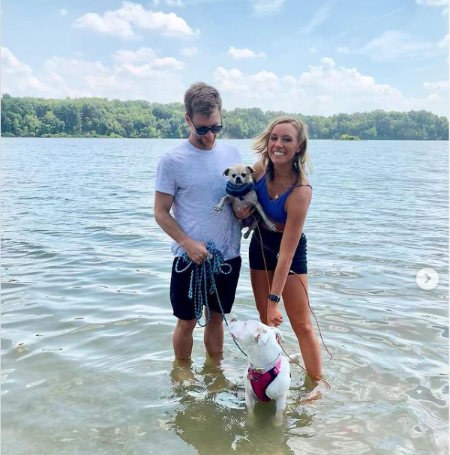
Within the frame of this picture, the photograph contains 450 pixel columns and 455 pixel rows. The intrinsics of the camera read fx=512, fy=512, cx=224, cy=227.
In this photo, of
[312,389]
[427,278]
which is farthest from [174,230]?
[427,278]

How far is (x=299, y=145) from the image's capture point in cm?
477

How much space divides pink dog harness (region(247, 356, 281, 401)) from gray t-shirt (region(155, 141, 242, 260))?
1.14m

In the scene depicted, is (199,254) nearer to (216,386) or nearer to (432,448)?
(216,386)

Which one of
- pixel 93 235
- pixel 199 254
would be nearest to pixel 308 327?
pixel 199 254

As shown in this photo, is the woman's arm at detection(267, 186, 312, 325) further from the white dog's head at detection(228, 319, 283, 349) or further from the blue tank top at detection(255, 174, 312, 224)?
the white dog's head at detection(228, 319, 283, 349)

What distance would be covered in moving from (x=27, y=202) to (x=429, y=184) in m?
21.4

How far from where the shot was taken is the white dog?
429 cm

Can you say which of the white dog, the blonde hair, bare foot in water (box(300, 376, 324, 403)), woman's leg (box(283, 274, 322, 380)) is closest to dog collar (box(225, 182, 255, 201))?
the blonde hair

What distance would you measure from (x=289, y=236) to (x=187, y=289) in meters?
1.17

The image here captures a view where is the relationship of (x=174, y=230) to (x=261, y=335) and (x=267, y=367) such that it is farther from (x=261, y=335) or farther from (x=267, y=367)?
(x=267, y=367)

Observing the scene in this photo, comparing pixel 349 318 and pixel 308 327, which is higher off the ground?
pixel 308 327

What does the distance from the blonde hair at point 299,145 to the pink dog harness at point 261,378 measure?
172 cm

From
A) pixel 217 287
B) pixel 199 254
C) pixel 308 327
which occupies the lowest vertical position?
pixel 308 327

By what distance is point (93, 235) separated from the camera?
13.8m
